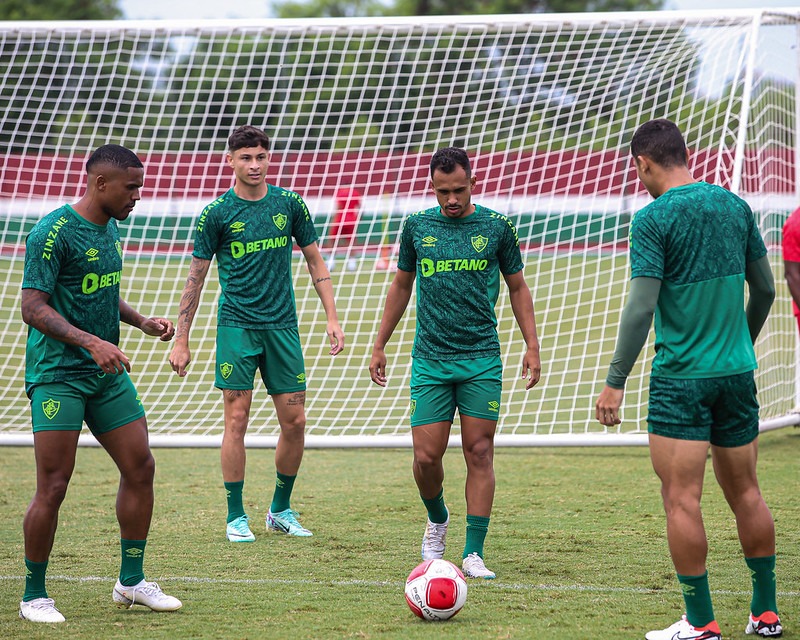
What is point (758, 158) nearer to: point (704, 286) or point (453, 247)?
point (453, 247)

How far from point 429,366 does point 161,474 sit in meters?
3.34

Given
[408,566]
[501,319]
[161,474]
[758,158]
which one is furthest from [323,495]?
[501,319]

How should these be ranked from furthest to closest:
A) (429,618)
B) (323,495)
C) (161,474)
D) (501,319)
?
(501,319) → (161,474) → (323,495) → (429,618)

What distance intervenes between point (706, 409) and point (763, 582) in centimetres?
70

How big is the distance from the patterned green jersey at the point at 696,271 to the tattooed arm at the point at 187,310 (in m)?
2.87

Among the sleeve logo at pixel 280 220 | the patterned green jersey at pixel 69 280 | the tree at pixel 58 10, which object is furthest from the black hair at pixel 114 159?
the tree at pixel 58 10

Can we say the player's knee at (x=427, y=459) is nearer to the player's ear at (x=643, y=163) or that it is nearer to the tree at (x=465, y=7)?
the player's ear at (x=643, y=163)

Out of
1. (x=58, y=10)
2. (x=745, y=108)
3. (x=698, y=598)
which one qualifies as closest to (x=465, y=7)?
(x=58, y=10)

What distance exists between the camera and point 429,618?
4168 mm

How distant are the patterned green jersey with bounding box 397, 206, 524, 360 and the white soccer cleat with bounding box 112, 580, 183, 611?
65.2 inches

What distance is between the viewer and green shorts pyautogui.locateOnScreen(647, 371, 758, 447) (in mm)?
3701

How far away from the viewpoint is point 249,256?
598 cm

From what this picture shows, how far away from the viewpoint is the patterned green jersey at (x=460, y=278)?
201 inches

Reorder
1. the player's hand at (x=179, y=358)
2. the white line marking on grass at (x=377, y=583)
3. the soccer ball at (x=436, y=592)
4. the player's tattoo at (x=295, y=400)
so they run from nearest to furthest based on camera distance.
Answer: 1. the soccer ball at (x=436, y=592)
2. the white line marking on grass at (x=377, y=583)
3. the player's hand at (x=179, y=358)
4. the player's tattoo at (x=295, y=400)
